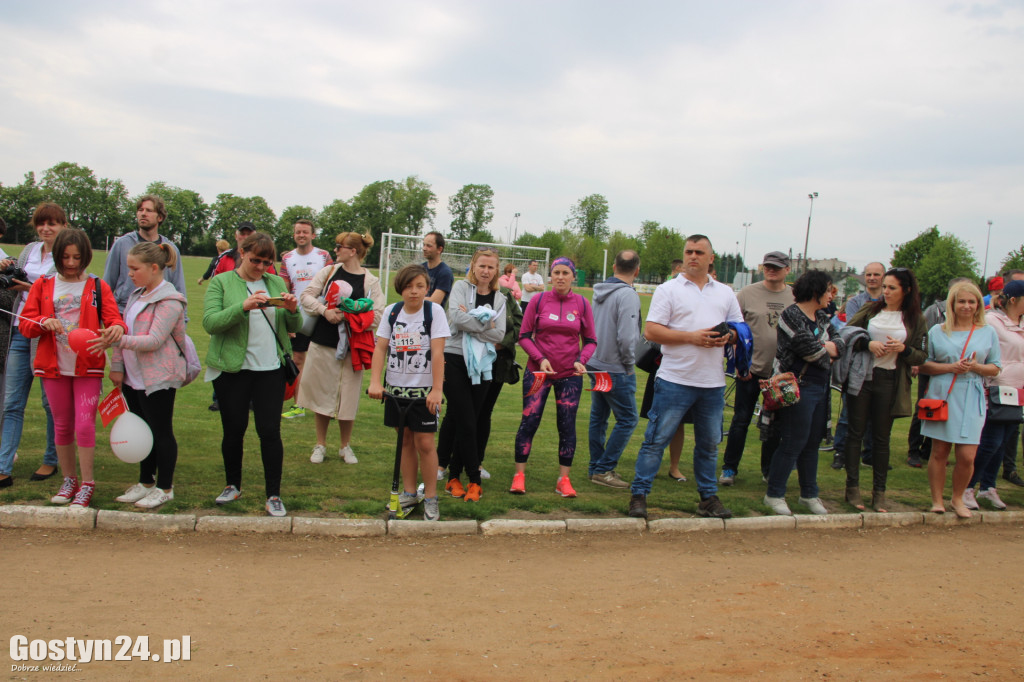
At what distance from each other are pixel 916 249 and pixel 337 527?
70.1 meters

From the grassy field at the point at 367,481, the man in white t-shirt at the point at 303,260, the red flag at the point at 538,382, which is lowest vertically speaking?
the grassy field at the point at 367,481

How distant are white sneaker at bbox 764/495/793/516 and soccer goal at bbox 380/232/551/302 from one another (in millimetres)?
19196

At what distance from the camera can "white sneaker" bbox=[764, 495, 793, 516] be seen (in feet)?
19.7

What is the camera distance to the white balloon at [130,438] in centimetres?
498

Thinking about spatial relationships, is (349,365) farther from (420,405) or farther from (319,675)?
(319,675)

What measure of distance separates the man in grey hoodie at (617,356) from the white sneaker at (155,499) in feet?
12.2

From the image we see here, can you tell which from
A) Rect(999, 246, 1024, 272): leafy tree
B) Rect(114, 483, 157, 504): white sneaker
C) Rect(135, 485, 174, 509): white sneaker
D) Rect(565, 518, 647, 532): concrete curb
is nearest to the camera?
Rect(135, 485, 174, 509): white sneaker

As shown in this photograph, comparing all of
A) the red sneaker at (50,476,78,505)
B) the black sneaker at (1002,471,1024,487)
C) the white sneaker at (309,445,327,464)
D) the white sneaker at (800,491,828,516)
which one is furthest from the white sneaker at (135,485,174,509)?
the black sneaker at (1002,471,1024,487)

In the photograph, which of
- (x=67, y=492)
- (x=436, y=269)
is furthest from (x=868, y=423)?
(x=67, y=492)

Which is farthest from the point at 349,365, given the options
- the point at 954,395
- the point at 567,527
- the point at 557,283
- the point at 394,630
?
the point at 954,395

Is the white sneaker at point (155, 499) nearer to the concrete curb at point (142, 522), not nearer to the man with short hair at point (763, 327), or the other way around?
the concrete curb at point (142, 522)

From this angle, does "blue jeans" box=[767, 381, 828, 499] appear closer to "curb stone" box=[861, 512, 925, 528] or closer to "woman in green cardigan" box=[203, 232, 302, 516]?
"curb stone" box=[861, 512, 925, 528]

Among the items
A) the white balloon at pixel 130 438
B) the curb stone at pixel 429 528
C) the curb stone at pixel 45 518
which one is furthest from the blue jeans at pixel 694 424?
the curb stone at pixel 45 518

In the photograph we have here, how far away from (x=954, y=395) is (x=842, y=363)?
1047mm
